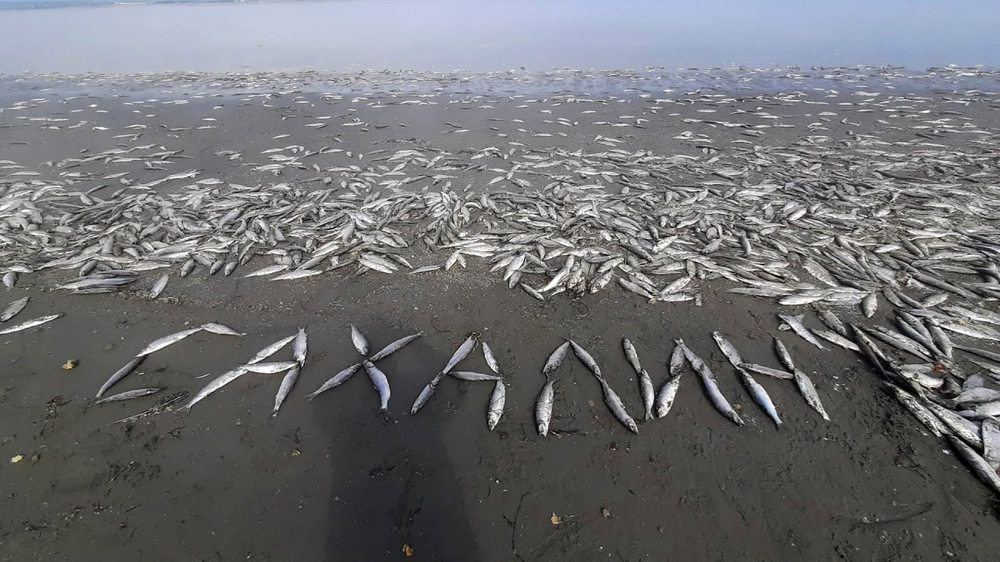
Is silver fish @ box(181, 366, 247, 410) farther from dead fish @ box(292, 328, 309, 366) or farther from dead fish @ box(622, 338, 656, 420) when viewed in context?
dead fish @ box(622, 338, 656, 420)

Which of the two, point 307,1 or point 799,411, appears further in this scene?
point 307,1

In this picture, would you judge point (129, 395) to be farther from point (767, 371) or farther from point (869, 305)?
point (869, 305)

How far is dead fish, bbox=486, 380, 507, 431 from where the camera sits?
4062mm

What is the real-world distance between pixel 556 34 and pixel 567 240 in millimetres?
32682

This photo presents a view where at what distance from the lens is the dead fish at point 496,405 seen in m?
4.06

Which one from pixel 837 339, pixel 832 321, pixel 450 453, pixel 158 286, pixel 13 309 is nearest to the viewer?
pixel 450 453

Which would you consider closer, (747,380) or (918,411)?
(918,411)

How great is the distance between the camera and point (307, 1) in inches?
2970

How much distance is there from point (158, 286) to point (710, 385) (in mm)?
6698

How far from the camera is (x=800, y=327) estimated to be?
4961 millimetres

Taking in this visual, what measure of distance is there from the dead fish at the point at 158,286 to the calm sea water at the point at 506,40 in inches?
790

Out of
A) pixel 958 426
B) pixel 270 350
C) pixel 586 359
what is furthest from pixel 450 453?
pixel 958 426

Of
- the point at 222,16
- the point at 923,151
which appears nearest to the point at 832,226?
the point at 923,151

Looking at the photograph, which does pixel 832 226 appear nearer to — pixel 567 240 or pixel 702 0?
pixel 567 240
